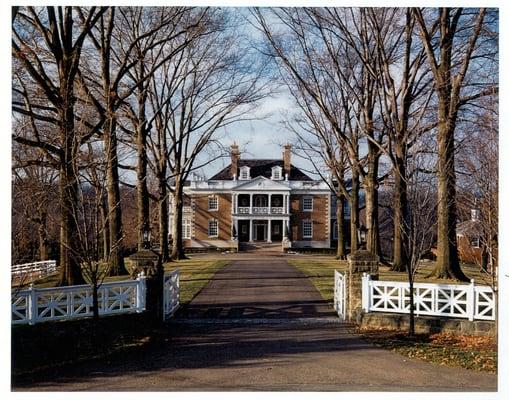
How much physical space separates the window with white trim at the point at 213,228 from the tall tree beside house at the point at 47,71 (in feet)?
10.0

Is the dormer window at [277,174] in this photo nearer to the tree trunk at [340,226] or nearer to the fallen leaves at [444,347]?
the tree trunk at [340,226]

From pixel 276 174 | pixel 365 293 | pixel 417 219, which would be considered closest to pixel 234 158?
pixel 276 174

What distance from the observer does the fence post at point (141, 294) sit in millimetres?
8289

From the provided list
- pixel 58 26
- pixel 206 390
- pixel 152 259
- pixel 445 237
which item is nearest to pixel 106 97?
pixel 58 26

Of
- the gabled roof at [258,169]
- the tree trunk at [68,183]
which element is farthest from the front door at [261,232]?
the tree trunk at [68,183]

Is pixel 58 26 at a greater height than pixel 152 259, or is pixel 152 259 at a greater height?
pixel 58 26

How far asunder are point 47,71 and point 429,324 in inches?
313

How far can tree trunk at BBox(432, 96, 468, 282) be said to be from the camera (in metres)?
8.63

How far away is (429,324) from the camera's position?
7.92m
